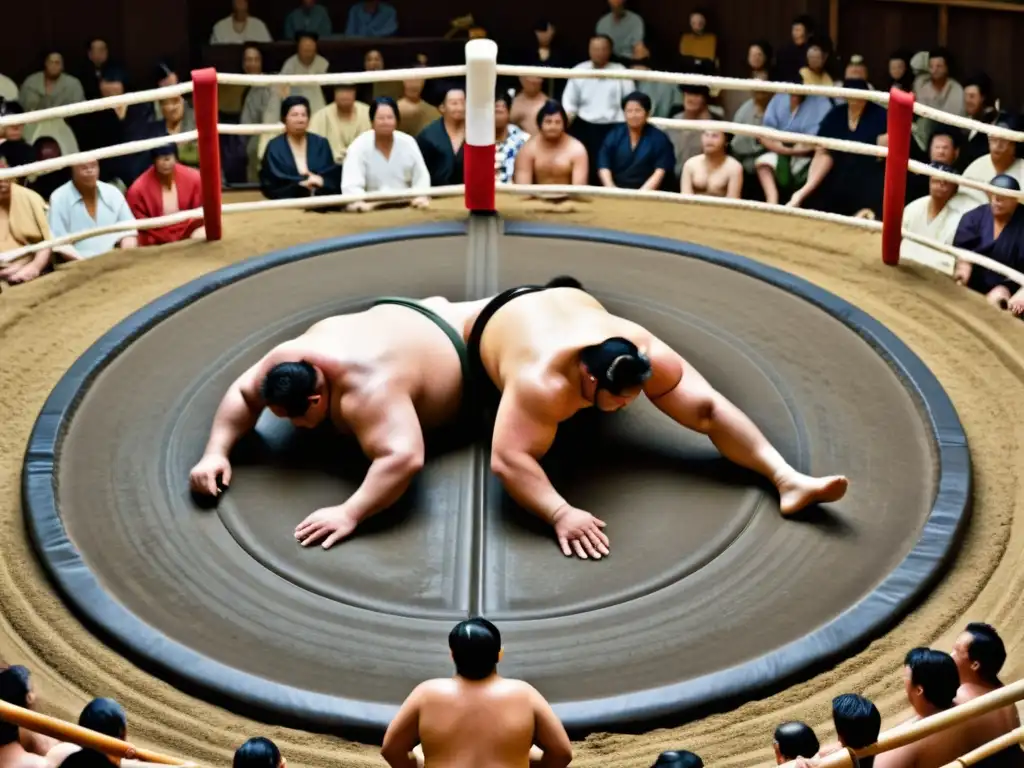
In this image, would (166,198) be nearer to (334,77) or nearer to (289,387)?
(334,77)

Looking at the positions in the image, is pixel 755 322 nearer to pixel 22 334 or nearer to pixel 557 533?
pixel 557 533

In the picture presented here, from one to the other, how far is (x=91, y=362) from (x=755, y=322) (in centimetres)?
221

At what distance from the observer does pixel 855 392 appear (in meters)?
4.77

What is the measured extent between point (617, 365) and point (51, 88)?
4.99 m

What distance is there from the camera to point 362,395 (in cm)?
423

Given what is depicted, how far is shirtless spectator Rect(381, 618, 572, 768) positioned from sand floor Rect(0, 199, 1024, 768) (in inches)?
17.7

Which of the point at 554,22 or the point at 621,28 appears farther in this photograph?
the point at 554,22

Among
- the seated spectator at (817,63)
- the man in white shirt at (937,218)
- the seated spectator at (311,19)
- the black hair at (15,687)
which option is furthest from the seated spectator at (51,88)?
the black hair at (15,687)

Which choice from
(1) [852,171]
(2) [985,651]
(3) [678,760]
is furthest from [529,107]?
(3) [678,760]

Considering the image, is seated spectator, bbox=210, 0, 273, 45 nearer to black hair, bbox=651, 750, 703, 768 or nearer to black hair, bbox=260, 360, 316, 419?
black hair, bbox=260, 360, 316, 419

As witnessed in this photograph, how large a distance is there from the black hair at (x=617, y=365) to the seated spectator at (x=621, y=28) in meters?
4.68

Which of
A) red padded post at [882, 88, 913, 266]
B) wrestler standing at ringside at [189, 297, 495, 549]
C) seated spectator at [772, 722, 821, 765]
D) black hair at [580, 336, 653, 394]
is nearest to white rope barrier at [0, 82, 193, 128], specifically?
wrestler standing at ringside at [189, 297, 495, 549]

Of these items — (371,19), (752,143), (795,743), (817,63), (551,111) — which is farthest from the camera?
(371,19)

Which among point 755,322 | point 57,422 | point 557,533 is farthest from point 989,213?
point 57,422
